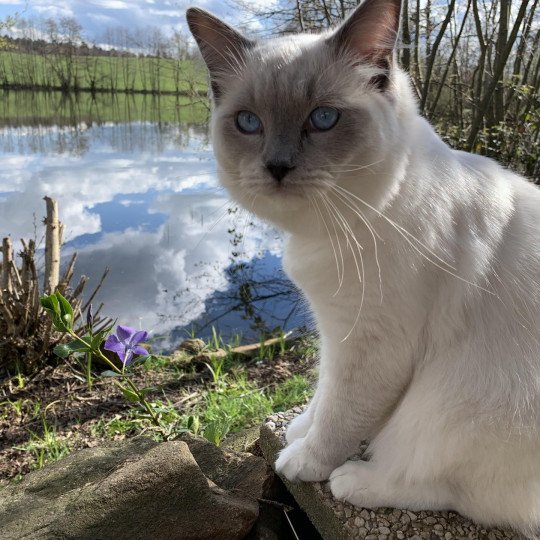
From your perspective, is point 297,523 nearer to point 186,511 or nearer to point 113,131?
point 186,511

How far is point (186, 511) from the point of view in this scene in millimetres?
1430

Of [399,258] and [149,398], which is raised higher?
[399,258]

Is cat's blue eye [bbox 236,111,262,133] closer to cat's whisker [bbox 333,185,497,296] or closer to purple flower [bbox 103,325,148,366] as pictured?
cat's whisker [bbox 333,185,497,296]

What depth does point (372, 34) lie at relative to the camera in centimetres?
127

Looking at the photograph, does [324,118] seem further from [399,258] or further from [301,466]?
[301,466]

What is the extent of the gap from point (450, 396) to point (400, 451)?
0.23 metres

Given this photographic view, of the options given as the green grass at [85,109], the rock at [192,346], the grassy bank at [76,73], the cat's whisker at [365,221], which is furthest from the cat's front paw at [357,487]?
the grassy bank at [76,73]

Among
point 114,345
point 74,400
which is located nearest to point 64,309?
point 114,345

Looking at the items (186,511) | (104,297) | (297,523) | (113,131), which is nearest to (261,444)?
(297,523)

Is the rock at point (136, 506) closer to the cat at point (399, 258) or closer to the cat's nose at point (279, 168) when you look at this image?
the cat at point (399, 258)

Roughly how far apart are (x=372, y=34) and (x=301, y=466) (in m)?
1.22

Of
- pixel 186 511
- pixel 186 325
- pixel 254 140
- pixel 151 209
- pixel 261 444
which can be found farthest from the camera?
pixel 151 209

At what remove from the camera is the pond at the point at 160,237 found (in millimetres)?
4305

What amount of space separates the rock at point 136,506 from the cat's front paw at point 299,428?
26 cm
